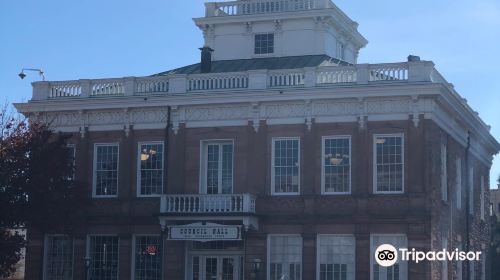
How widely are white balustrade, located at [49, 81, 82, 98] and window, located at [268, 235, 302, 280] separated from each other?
1075cm

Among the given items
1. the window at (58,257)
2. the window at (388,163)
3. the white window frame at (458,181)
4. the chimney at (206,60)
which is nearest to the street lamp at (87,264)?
the window at (58,257)

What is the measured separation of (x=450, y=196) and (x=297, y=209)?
6900 millimetres

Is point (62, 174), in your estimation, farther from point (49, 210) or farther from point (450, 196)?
point (450, 196)

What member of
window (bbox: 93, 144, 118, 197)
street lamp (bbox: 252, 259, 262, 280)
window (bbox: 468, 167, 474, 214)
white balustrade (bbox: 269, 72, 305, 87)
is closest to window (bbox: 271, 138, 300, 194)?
white balustrade (bbox: 269, 72, 305, 87)

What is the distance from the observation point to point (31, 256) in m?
41.2

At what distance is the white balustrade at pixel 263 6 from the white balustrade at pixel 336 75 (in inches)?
331

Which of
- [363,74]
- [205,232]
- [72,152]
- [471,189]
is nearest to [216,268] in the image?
[205,232]

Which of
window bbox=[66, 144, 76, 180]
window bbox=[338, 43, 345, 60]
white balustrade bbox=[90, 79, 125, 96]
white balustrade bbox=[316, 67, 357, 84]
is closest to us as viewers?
white balustrade bbox=[316, 67, 357, 84]

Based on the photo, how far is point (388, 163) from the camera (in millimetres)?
36906

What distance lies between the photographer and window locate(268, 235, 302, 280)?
37.7 meters

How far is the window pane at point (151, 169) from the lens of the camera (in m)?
40.1

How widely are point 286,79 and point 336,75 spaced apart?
2020mm

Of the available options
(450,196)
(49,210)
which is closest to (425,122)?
(450,196)

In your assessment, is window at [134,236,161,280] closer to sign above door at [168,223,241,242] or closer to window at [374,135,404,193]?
sign above door at [168,223,241,242]
